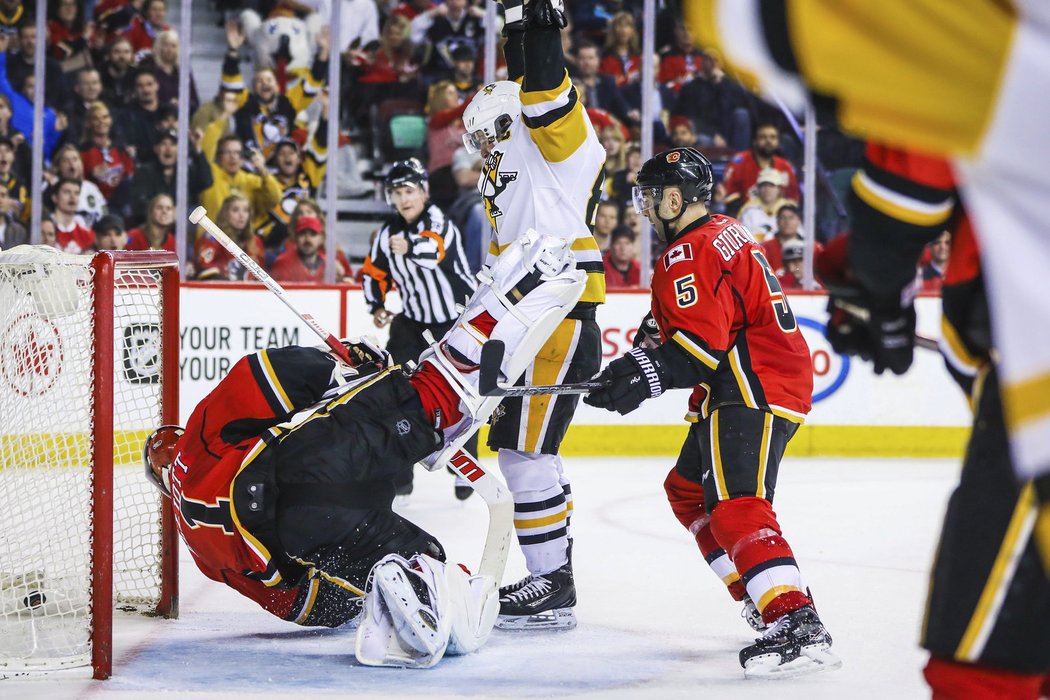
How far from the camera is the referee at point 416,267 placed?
4941 mm

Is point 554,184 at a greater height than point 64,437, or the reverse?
point 554,184

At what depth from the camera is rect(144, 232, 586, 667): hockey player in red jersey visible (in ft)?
8.21

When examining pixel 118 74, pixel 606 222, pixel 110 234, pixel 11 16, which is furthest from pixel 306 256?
pixel 11 16

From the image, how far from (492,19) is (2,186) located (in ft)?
7.95

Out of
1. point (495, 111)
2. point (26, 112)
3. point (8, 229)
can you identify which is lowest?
point (8, 229)

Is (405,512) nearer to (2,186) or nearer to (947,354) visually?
(2,186)

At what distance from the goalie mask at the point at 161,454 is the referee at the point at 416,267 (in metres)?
2.27

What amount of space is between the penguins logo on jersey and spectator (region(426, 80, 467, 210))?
3.28 metres

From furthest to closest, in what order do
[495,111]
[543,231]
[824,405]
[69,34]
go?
1. [69,34]
2. [824,405]
3. [495,111]
4. [543,231]

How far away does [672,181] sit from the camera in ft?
9.06

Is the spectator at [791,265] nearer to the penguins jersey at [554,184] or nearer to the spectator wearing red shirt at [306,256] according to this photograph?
the spectator wearing red shirt at [306,256]

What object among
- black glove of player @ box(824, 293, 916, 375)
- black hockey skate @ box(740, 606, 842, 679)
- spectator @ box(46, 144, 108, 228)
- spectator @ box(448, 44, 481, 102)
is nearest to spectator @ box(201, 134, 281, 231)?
spectator @ box(46, 144, 108, 228)

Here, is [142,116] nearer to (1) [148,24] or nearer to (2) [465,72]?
(1) [148,24]

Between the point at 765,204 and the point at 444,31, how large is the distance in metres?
2.07
